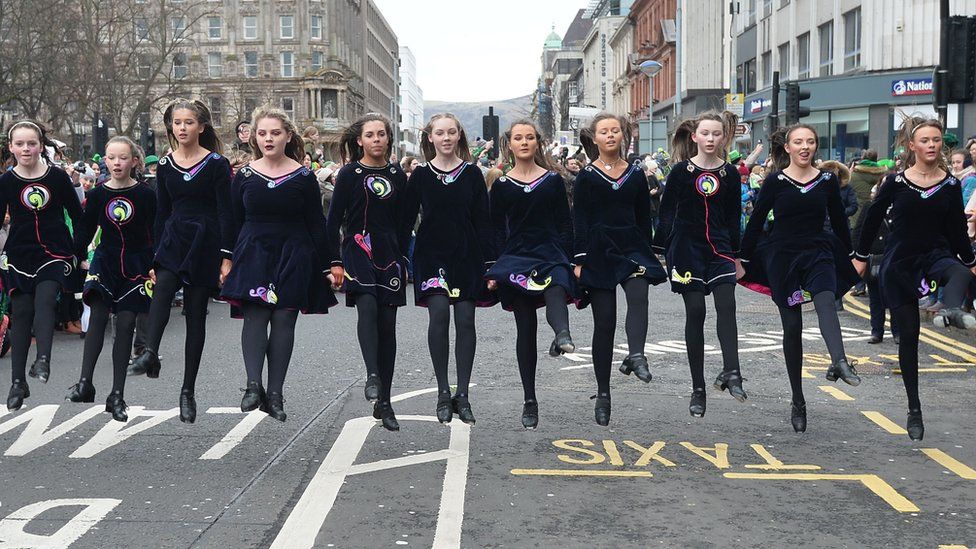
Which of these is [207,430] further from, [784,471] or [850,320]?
[850,320]

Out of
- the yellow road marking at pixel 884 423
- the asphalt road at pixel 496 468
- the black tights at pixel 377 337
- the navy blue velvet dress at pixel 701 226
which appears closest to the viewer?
the asphalt road at pixel 496 468

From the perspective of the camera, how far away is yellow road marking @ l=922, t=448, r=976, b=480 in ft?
22.2

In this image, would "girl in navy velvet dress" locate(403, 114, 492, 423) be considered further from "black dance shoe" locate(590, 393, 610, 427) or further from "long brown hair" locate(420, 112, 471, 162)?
"black dance shoe" locate(590, 393, 610, 427)

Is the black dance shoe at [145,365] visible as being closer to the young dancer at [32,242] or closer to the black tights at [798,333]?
the young dancer at [32,242]

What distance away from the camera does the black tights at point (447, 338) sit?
24.8 ft

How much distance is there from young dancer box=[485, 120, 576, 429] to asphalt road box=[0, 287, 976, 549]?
64cm

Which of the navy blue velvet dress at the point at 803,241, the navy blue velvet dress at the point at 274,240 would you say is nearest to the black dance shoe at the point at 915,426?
the navy blue velvet dress at the point at 803,241

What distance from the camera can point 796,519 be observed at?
5.84 m

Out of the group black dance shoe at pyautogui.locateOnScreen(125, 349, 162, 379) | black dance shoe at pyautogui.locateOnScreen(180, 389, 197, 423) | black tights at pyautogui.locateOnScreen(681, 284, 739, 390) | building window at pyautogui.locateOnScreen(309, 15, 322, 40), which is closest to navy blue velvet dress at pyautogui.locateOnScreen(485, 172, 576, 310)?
black tights at pyautogui.locateOnScreen(681, 284, 739, 390)

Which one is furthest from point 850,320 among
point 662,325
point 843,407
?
point 843,407

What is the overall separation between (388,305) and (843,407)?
360 cm

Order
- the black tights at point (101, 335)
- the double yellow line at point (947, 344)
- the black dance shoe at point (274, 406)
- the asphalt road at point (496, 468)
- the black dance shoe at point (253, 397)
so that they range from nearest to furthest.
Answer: the asphalt road at point (496, 468) < the black dance shoe at point (253, 397) < the black dance shoe at point (274, 406) < the black tights at point (101, 335) < the double yellow line at point (947, 344)

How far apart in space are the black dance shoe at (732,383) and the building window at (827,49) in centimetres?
3169

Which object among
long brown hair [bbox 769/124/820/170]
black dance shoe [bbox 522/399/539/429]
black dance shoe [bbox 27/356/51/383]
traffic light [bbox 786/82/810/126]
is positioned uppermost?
traffic light [bbox 786/82/810/126]
